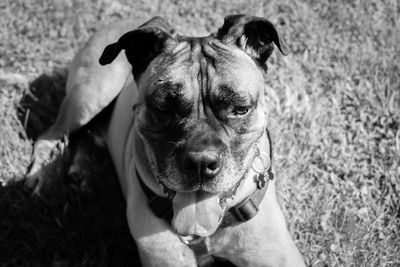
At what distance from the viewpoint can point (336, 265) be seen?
4.17 meters

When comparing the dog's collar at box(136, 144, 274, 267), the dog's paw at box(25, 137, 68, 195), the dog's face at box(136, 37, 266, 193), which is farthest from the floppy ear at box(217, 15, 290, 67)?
the dog's paw at box(25, 137, 68, 195)

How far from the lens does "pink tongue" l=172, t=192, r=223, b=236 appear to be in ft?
11.3

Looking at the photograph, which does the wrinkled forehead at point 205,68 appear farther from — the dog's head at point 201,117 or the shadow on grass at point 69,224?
the shadow on grass at point 69,224

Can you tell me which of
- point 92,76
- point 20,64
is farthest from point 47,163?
point 20,64

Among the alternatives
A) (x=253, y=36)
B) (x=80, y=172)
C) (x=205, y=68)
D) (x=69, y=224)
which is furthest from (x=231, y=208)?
(x=80, y=172)

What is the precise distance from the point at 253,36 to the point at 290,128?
5.39 ft

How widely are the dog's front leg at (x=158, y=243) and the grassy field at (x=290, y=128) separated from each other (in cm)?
57

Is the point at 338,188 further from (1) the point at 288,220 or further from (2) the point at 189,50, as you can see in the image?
(2) the point at 189,50

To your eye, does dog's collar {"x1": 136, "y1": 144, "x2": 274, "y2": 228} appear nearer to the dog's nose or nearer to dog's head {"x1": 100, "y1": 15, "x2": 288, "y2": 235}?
dog's head {"x1": 100, "y1": 15, "x2": 288, "y2": 235}

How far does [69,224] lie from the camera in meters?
4.48

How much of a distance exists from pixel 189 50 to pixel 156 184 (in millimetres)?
871

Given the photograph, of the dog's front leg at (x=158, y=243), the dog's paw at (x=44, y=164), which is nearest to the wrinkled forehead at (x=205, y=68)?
the dog's front leg at (x=158, y=243)

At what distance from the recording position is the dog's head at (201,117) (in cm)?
335

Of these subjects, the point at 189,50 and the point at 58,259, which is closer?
the point at 189,50
